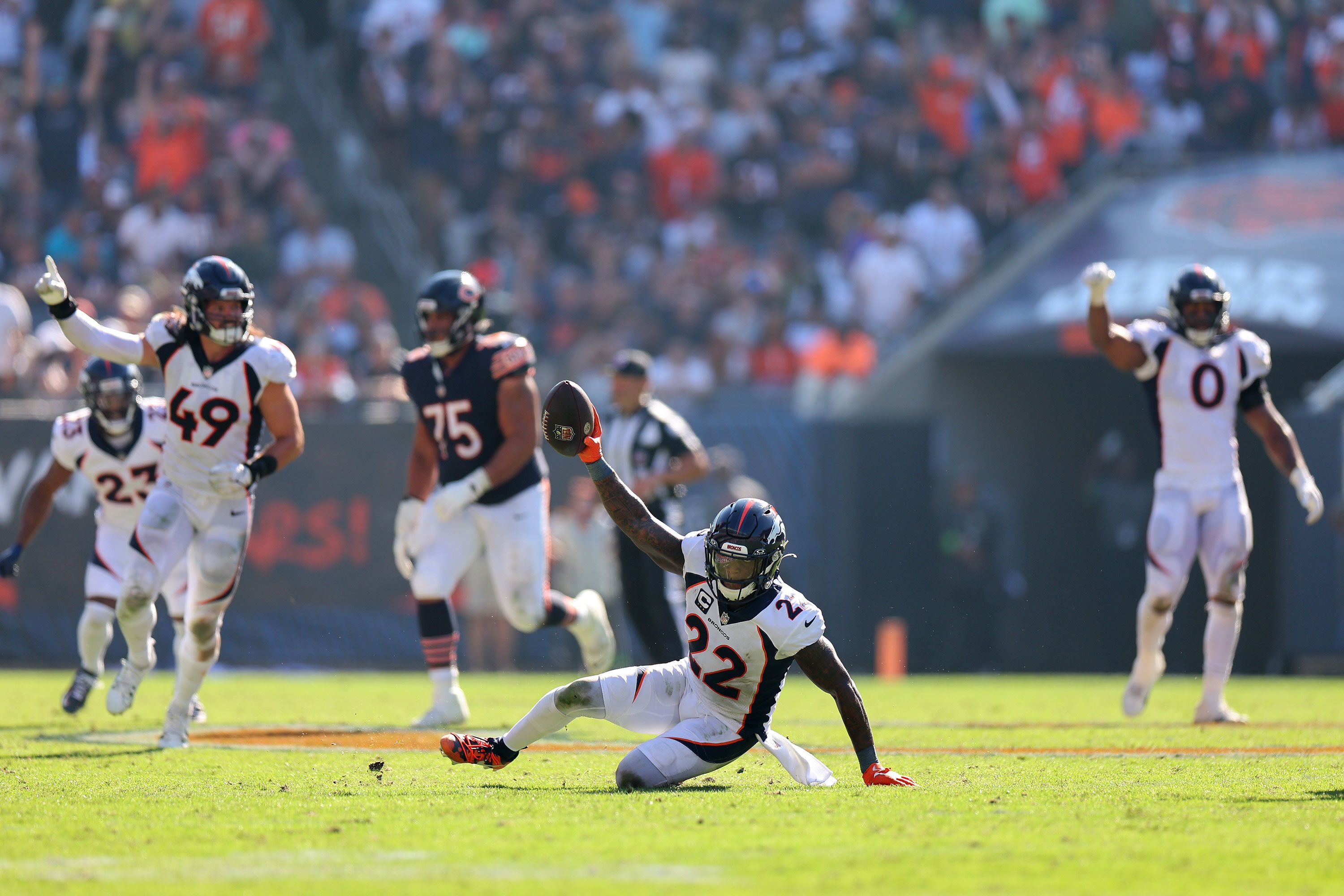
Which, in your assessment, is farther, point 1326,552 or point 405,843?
point 1326,552

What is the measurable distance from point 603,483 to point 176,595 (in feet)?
13.6

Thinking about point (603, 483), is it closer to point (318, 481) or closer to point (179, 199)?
point (318, 481)

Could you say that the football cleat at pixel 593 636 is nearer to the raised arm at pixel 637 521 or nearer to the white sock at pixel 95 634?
the white sock at pixel 95 634

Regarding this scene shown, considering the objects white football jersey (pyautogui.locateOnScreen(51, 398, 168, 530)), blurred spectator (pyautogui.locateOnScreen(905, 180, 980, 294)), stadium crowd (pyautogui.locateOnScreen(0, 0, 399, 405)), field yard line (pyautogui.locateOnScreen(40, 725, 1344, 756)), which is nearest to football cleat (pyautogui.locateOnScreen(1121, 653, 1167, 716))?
field yard line (pyautogui.locateOnScreen(40, 725, 1344, 756))

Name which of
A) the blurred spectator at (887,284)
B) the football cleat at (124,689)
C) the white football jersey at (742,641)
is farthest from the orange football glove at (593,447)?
the blurred spectator at (887,284)

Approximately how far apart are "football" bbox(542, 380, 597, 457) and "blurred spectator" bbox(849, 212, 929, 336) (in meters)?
11.3

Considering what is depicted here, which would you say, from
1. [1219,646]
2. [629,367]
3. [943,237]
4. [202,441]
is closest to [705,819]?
[202,441]

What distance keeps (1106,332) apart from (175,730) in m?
4.94

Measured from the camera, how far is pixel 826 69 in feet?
65.1

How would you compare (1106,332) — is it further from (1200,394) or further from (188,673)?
(188,673)

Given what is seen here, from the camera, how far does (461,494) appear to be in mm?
8789

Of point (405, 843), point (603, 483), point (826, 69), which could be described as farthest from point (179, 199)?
point (405, 843)

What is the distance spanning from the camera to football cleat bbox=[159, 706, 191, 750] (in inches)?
299

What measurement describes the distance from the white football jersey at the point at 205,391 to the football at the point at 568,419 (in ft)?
6.21
